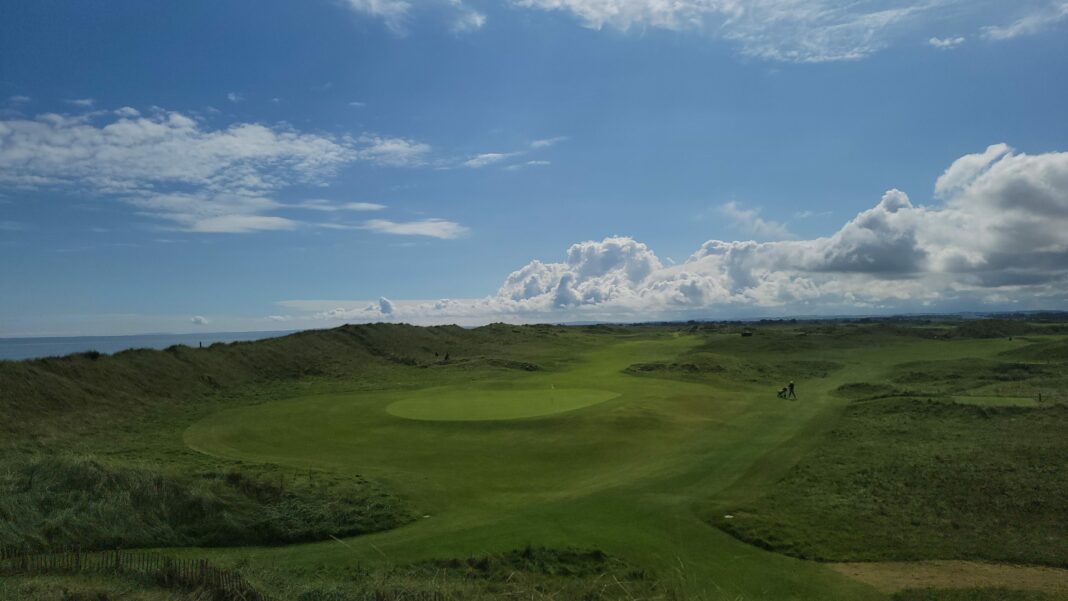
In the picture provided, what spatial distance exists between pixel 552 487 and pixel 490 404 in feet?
51.6

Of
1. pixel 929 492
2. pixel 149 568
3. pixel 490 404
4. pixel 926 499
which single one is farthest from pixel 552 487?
pixel 490 404

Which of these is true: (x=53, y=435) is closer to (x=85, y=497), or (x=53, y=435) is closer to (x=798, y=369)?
(x=85, y=497)

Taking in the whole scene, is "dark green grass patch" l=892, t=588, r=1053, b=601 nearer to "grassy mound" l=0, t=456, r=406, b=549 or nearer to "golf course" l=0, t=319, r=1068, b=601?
"golf course" l=0, t=319, r=1068, b=601

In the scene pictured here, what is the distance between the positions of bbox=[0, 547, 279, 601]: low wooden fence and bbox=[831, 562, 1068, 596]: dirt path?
12.9 m

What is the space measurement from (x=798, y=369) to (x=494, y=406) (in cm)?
3564

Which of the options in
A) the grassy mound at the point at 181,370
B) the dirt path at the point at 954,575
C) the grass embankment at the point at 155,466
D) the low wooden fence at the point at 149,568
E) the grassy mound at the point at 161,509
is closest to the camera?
the low wooden fence at the point at 149,568

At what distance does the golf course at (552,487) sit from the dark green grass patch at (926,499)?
94 millimetres

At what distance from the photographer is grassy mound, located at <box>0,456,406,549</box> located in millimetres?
16344

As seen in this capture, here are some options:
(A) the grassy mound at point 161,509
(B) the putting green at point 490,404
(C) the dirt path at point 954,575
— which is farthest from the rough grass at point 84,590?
(B) the putting green at point 490,404

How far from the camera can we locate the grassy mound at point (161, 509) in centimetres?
1634

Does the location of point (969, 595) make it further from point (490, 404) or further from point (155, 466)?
point (490, 404)

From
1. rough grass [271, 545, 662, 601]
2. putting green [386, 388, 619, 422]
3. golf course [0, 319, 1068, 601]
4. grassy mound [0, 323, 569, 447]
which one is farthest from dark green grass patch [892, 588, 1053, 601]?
grassy mound [0, 323, 569, 447]

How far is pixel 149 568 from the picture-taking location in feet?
41.0

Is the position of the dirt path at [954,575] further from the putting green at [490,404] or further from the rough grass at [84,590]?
the putting green at [490,404]
